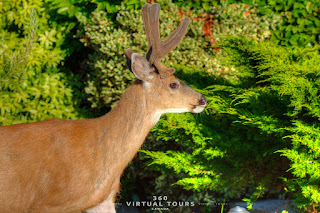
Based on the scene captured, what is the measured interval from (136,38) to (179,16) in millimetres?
737

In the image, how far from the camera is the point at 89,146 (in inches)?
129

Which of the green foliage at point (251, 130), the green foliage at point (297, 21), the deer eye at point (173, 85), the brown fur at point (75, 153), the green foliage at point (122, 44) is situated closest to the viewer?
the brown fur at point (75, 153)

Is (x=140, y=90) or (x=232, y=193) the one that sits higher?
(x=140, y=90)

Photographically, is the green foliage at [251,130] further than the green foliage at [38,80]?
No

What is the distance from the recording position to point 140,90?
3359mm

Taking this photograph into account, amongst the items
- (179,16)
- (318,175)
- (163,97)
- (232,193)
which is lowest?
(232,193)

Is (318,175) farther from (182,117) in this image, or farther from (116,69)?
(116,69)

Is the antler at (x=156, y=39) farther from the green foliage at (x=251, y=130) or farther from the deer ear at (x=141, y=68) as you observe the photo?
the green foliage at (x=251, y=130)

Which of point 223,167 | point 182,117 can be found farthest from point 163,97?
point 223,167

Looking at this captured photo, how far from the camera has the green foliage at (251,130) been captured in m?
3.80

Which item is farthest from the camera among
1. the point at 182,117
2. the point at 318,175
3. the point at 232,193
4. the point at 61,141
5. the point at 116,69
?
the point at 116,69

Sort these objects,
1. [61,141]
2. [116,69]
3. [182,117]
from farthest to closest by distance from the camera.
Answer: [116,69] < [182,117] < [61,141]

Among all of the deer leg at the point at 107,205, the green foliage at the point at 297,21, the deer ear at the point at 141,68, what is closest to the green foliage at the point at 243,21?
the green foliage at the point at 297,21

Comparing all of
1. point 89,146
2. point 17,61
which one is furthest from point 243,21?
point 89,146
